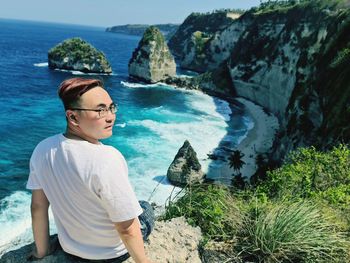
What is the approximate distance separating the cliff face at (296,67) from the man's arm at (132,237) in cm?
2974

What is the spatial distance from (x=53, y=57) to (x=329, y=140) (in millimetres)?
105774

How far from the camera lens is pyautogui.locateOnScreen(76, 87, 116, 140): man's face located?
4.77m

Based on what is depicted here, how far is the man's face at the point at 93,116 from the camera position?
4.77 meters

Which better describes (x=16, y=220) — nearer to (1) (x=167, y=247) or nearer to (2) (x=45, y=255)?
(2) (x=45, y=255)

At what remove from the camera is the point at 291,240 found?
654cm

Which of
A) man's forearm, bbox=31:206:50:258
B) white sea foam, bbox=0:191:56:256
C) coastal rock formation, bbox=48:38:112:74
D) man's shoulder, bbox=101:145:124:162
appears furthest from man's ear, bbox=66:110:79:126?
coastal rock formation, bbox=48:38:112:74

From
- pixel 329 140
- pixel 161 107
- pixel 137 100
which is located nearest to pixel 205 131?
pixel 161 107

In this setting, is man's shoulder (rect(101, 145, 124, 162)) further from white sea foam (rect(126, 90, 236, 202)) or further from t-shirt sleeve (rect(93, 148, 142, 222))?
white sea foam (rect(126, 90, 236, 202))

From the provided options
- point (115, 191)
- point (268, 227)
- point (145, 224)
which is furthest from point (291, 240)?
point (115, 191)

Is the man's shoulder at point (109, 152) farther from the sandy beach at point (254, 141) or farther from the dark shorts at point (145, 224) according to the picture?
the sandy beach at point (254, 141)

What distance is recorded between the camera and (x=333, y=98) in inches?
1597

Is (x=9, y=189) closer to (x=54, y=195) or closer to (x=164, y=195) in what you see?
(x=164, y=195)

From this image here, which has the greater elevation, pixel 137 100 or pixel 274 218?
pixel 274 218

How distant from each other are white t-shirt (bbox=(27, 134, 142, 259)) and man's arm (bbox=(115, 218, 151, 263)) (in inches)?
4.9
